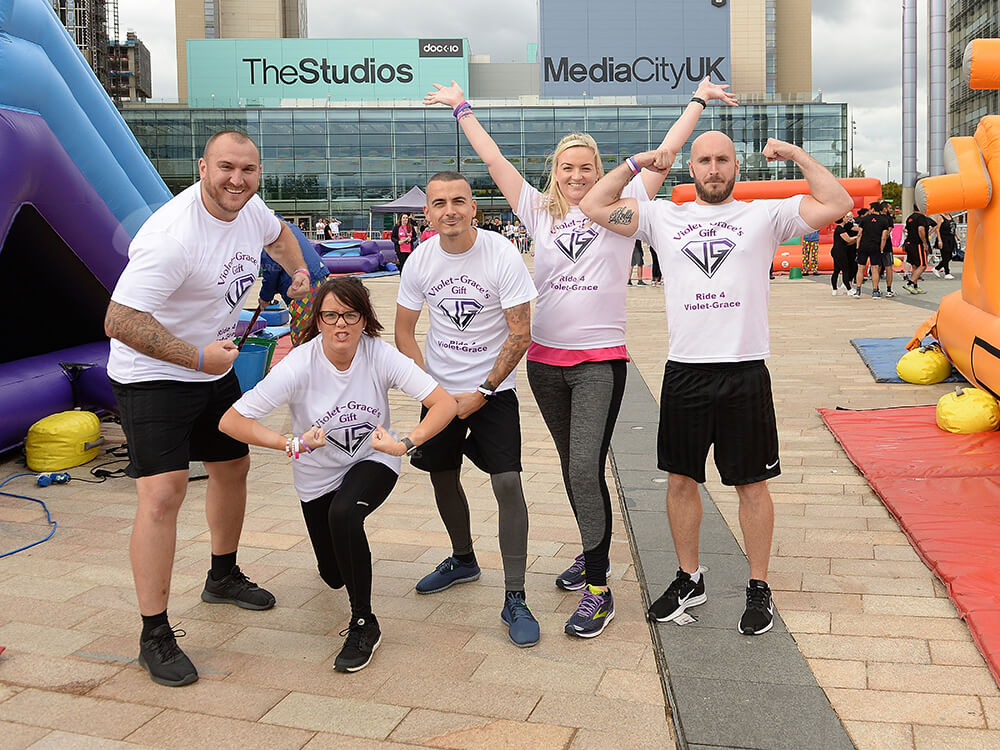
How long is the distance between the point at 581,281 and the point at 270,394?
4.23 feet

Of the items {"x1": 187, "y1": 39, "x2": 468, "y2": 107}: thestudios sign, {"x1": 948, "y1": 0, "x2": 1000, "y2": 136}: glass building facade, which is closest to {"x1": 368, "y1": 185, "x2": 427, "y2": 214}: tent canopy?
{"x1": 187, "y1": 39, "x2": 468, "y2": 107}: thestudios sign

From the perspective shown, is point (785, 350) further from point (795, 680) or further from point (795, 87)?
point (795, 87)

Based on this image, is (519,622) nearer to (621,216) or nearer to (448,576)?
(448,576)

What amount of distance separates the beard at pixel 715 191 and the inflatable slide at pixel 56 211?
409cm

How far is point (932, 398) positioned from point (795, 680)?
562cm

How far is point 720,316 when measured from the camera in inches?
146

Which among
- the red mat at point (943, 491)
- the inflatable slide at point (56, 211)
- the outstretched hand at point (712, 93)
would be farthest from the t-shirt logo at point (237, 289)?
the red mat at point (943, 491)

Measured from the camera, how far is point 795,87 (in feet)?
324

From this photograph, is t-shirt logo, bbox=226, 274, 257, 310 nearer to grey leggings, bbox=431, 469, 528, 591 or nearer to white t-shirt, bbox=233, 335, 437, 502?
white t-shirt, bbox=233, 335, 437, 502

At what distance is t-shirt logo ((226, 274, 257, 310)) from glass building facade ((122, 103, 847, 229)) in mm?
55230

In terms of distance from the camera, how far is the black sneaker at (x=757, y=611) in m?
3.69

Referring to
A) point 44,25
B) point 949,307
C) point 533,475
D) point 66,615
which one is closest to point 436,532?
point 533,475

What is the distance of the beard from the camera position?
3705mm

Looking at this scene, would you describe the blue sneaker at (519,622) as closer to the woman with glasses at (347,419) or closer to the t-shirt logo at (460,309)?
the woman with glasses at (347,419)
